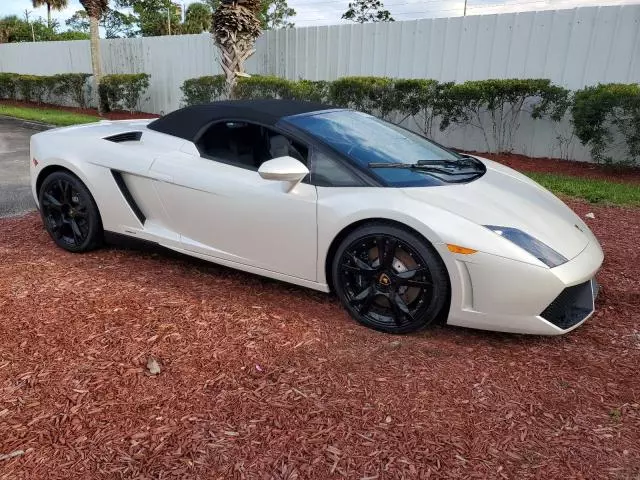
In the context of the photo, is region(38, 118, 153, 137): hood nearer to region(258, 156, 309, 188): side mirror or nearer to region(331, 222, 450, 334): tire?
region(258, 156, 309, 188): side mirror

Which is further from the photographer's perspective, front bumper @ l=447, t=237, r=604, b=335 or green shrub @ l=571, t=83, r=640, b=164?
green shrub @ l=571, t=83, r=640, b=164

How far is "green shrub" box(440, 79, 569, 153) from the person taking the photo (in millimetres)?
8086

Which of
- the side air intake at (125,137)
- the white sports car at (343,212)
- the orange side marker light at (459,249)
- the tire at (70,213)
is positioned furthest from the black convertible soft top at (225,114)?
the orange side marker light at (459,249)

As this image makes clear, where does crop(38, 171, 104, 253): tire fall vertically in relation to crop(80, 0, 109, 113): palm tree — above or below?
below

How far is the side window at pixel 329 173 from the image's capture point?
3.26 metres

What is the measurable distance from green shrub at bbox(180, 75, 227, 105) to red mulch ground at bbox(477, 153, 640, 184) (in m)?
6.41

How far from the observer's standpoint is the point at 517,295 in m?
2.87

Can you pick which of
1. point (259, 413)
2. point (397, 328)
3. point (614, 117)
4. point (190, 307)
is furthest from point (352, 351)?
point (614, 117)

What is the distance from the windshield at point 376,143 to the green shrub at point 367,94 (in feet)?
17.8

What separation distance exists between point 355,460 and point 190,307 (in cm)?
172

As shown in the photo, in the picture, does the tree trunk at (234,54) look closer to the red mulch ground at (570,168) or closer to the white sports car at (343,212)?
the red mulch ground at (570,168)

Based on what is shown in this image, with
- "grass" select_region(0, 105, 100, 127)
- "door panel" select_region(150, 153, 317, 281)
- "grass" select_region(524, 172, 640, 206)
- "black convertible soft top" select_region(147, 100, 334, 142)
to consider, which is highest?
"black convertible soft top" select_region(147, 100, 334, 142)

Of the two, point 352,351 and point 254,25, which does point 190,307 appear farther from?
point 254,25

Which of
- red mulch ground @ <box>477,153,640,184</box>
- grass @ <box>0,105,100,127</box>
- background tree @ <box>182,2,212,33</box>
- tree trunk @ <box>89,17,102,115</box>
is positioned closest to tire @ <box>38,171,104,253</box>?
red mulch ground @ <box>477,153,640,184</box>
